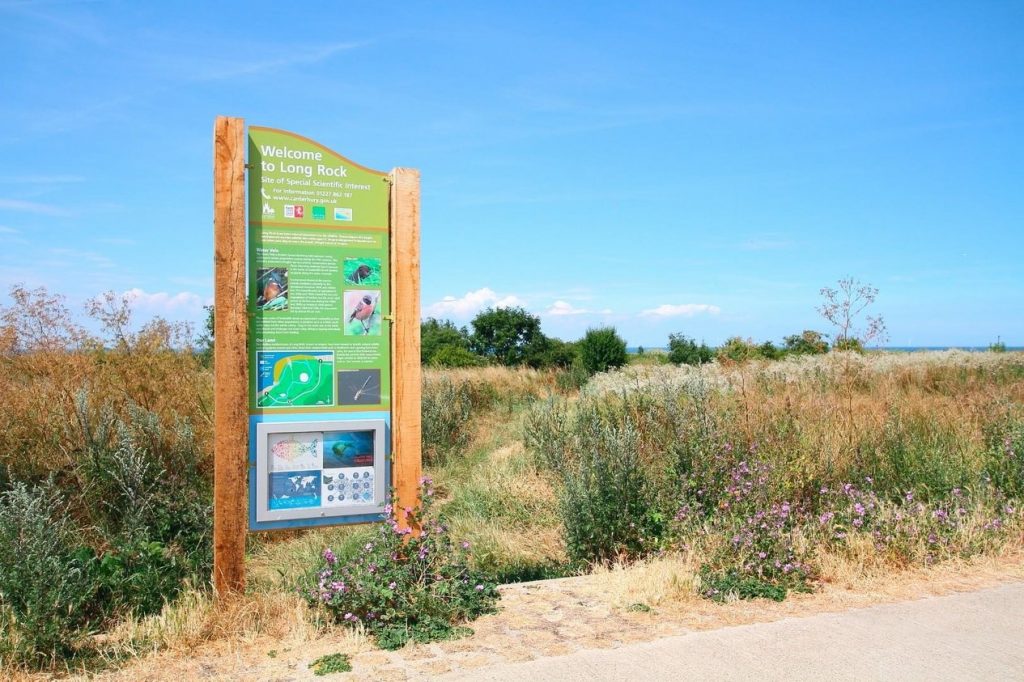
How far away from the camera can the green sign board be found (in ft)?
18.0

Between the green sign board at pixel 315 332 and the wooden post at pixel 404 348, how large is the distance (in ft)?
0.29

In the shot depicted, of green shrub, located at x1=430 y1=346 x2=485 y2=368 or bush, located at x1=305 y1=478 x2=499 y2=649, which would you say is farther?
green shrub, located at x1=430 y1=346 x2=485 y2=368

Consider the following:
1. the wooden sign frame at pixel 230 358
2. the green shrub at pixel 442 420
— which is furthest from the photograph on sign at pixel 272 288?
the green shrub at pixel 442 420

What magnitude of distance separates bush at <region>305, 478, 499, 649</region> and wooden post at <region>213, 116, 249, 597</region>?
0.64 meters

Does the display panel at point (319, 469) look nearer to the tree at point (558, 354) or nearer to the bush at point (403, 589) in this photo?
the bush at point (403, 589)

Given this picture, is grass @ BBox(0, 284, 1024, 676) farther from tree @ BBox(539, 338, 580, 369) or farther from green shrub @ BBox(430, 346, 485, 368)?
tree @ BBox(539, 338, 580, 369)

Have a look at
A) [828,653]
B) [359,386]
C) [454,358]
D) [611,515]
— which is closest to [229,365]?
[359,386]

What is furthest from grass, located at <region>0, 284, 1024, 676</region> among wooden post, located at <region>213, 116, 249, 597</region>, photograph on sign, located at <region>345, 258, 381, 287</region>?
photograph on sign, located at <region>345, 258, 381, 287</region>

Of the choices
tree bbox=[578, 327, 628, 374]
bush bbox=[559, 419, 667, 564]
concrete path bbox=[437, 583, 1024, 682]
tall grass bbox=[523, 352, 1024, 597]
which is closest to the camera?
concrete path bbox=[437, 583, 1024, 682]

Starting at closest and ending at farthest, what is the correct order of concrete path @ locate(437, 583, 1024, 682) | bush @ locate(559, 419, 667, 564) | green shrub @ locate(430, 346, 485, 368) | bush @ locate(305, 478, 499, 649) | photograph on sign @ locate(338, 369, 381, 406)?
1. concrete path @ locate(437, 583, 1024, 682)
2. bush @ locate(305, 478, 499, 649)
3. photograph on sign @ locate(338, 369, 381, 406)
4. bush @ locate(559, 419, 667, 564)
5. green shrub @ locate(430, 346, 485, 368)

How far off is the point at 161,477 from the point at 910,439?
7.63 meters

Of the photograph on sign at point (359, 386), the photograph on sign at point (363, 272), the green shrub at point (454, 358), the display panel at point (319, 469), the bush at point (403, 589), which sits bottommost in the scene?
the bush at point (403, 589)

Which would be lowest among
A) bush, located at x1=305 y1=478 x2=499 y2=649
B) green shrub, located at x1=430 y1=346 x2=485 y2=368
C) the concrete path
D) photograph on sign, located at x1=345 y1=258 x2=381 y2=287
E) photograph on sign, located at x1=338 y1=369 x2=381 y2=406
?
the concrete path

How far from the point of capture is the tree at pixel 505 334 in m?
41.0
